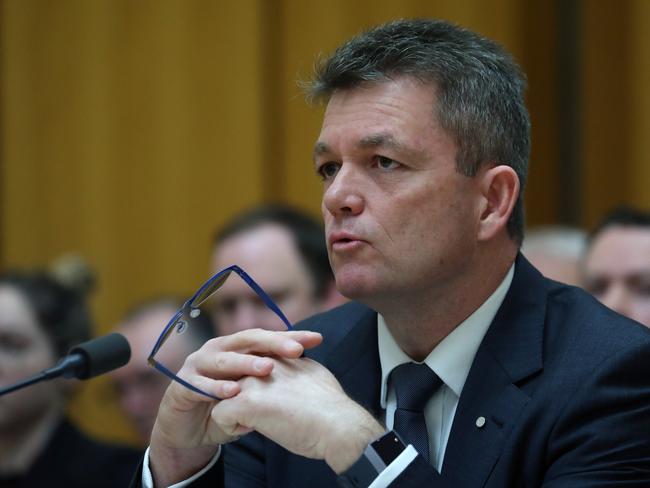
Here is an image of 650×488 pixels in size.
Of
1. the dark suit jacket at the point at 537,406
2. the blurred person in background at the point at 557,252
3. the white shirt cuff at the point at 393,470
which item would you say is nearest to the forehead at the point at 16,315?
the blurred person in background at the point at 557,252

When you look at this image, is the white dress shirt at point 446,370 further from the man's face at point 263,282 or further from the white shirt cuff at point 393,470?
the man's face at point 263,282

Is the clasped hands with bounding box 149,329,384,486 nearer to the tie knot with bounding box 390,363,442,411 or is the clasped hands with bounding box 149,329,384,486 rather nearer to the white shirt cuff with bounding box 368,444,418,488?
the white shirt cuff with bounding box 368,444,418,488

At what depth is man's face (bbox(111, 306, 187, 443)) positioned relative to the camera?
3680 mm

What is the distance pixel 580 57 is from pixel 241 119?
4.64 ft

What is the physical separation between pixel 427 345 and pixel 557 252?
1717 mm

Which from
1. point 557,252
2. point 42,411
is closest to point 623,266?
point 557,252

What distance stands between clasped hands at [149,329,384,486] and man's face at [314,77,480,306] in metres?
0.17

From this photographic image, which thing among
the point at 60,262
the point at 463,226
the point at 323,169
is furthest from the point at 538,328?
the point at 60,262

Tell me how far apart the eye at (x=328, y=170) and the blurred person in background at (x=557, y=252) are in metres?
1.48

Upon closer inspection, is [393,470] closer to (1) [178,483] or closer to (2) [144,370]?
(1) [178,483]

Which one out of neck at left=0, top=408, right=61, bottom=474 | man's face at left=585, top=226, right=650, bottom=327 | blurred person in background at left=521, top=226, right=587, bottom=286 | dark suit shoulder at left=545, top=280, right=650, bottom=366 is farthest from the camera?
neck at left=0, top=408, right=61, bottom=474

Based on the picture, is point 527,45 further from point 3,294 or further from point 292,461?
point 292,461

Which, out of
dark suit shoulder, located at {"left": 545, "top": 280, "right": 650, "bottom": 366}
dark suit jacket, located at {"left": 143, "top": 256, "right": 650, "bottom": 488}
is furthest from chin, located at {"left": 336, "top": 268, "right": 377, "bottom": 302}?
dark suit shoulder, located at {"left": 545, "top": 280, "right": 650, "bottom": 366}

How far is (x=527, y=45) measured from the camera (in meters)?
4.46
